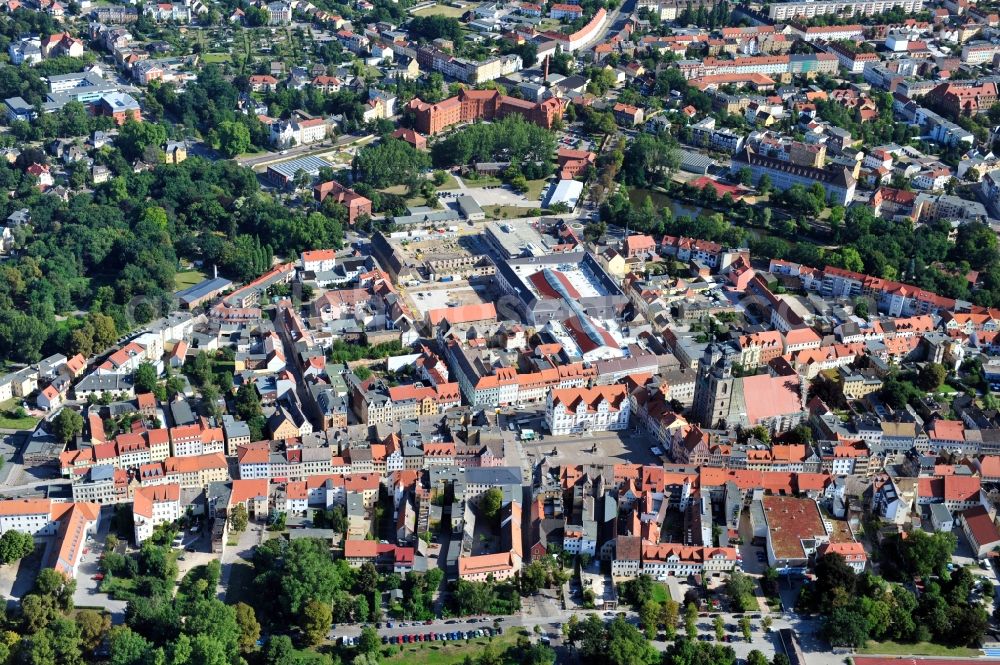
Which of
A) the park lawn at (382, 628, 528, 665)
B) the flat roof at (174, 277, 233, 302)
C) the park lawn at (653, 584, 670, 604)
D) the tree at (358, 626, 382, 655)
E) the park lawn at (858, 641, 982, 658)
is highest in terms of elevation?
the tree at (358, 626, 382, 655)

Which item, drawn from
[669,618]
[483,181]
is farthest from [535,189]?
[669,618]

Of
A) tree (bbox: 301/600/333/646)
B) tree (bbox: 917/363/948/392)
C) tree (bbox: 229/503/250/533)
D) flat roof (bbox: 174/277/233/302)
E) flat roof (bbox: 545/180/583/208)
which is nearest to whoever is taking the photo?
tree (bbox: 301/600/333/646)

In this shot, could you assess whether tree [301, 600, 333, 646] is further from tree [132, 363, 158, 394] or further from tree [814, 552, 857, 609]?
tree [132, 363, 158, 394]

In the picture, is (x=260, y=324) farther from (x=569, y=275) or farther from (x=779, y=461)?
(x=779, y=461)

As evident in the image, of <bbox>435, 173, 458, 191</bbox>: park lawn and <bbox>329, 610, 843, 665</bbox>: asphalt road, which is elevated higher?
<bbox>329, 610, 843, 665</bbox>: asphalt road

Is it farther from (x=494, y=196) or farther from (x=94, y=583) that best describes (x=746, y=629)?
(x=494, y=196)

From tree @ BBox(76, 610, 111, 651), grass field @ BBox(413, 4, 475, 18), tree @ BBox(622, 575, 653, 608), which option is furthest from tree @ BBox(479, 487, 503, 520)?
grass field @ BBox(413, 4, 475, 18)
